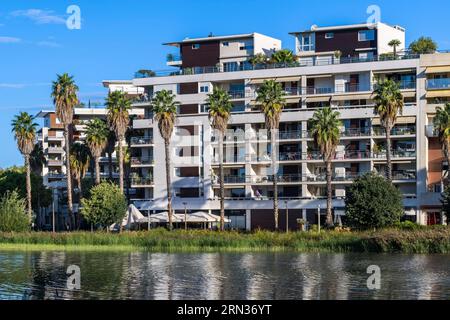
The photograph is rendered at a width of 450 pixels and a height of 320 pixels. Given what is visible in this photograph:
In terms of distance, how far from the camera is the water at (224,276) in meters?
49.8

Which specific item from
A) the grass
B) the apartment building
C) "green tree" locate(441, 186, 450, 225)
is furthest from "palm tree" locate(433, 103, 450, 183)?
the apartment building

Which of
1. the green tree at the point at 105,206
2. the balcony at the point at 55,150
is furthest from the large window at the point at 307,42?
the balcony at the point at 55,150

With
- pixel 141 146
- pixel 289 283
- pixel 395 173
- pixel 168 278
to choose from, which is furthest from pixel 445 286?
pixel 141 146

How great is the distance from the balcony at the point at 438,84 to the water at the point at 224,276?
39.7 metres

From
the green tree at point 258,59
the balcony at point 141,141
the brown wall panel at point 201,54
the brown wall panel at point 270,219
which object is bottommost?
the brown wall panel at point 270,219

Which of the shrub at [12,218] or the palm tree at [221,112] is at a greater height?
the palm tree at [221,112]

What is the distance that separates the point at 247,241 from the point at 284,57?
40.9 m

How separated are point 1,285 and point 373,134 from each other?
6341 centimetres

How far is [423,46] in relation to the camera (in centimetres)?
11362

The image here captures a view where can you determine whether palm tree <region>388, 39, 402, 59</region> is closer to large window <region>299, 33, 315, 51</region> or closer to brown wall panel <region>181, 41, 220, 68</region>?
large window <region>299, 33, 315, 51</region>

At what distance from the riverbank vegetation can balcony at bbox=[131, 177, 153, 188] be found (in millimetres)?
29688

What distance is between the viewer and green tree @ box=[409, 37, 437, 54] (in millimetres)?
112188

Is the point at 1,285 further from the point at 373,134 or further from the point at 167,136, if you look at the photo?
the point at 373,134

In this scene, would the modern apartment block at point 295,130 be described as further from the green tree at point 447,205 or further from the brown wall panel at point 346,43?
the green tree at point 447,205
